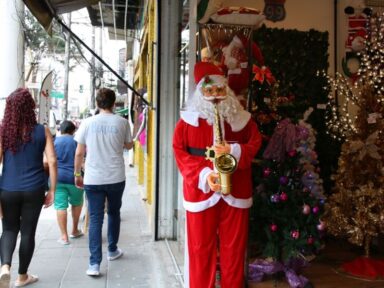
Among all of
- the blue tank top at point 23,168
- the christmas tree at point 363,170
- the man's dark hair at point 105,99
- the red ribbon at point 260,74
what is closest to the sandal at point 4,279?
the blue tank top at point 23,168

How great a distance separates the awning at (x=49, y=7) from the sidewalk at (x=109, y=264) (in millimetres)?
2409

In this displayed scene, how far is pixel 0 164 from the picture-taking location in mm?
3717

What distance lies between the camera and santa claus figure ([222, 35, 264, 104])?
3.53m

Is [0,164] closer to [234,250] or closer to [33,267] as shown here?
[33,267]

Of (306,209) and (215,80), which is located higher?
(215,80)

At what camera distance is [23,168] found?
3.63 m

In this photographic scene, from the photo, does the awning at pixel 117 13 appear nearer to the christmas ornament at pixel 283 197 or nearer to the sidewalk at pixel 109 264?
the sidewalk at pixel 109 264

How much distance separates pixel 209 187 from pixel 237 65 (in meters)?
1.16

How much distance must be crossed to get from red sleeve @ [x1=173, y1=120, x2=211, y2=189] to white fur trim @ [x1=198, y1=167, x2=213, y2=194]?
0.11ft

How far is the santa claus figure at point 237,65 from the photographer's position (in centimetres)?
353

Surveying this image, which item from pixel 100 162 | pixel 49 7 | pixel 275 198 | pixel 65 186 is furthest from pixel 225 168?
pixel 65 186

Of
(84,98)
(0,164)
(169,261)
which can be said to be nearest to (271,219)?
(169,261)

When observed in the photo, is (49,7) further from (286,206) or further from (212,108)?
(286,206)

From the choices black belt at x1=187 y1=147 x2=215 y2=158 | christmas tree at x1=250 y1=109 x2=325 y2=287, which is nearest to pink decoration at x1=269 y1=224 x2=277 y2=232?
christmas tree at x1=250 y1=109 x2=325 y2=287
